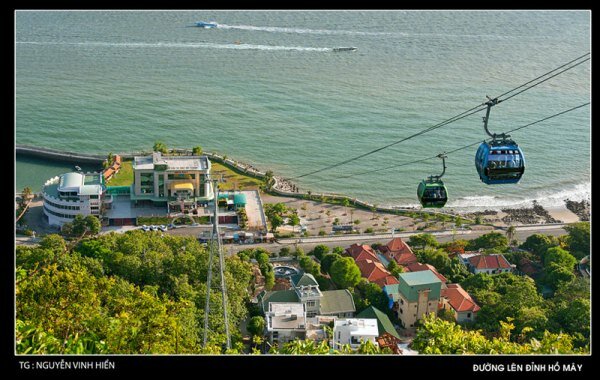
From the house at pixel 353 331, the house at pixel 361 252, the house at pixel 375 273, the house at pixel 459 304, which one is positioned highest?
the house at pixel 361 252

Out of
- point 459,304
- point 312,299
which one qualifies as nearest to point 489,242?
point 459,304

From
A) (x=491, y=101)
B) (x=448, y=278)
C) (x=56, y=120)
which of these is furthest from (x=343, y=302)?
(x=56, y=120)

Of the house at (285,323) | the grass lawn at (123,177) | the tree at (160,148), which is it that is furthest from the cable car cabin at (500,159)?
the tree at (160,148)

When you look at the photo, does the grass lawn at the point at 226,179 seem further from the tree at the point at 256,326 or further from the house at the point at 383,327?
the tree at the point at 256,326

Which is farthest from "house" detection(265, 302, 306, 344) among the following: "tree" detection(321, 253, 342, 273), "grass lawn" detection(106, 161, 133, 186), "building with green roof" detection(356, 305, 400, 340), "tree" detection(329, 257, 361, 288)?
"grass lawn" detection(106, 161, 133, 186)

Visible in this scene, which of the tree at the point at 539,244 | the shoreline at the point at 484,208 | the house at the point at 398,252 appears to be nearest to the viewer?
the house at the point at 398,252
